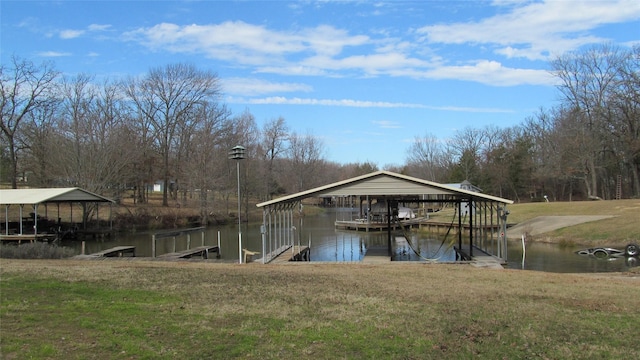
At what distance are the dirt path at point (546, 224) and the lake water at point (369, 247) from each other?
2.74 meters

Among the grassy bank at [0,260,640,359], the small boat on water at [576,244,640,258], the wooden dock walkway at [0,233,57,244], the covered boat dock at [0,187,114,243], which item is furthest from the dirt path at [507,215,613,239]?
the wooden dock walkway at [0,233,57,244]

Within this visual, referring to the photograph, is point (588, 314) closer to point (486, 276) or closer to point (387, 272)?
point (486, 276)

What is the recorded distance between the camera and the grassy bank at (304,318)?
5.90m

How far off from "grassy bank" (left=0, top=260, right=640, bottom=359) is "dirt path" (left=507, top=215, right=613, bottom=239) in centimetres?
2674

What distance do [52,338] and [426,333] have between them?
459 centimetres

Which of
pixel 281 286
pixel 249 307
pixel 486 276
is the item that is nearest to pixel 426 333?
pixel 249 307

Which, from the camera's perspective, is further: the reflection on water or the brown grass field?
the reflection on water

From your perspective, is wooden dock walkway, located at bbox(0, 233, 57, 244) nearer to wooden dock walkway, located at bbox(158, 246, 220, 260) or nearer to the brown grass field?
wooden dock walkway, located at bbox(158, 246, 220, 260)

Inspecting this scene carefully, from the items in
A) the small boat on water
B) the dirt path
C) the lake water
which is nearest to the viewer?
the lake water

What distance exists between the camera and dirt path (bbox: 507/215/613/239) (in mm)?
36000

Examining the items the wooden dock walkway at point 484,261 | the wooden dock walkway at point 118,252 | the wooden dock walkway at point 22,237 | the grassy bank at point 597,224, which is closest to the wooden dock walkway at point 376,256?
the wooden dock walkway at point 484,261

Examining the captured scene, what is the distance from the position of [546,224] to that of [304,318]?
34823 millimetres

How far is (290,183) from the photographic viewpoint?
86750 mm

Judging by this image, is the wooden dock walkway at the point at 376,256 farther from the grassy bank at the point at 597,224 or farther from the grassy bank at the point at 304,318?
the grassy bank at the point at 597,224
